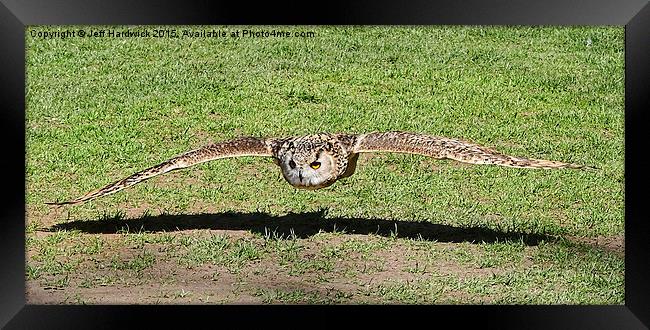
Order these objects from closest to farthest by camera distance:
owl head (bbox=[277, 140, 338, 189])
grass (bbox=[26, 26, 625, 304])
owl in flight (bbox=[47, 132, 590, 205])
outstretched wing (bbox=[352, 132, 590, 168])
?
outstretched wing (bbox=[352, 132, 590, 168]) < owl in flight (bbox=[47, 132, 590, 205]) < owl head (bbox=[277, 140, 338, 189]) < grass (bbox=[26, 26, 625, 304])

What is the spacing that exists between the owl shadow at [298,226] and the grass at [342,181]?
31 millimetres

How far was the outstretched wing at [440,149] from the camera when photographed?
722 centimetres

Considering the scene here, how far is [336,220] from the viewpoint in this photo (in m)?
9.37

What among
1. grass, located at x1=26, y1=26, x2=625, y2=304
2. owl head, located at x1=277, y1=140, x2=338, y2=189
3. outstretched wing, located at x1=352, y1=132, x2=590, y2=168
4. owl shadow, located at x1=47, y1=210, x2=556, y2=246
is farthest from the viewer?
owl shadow, located at x1=47, y1=210, x2=556, y2=246

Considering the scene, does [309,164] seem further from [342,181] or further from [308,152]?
[342,181]

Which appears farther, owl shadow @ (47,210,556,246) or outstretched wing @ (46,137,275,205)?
owl shadow @ (47,210,556,246)

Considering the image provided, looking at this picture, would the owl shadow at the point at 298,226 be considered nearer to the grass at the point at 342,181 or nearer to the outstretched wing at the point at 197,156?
the grass at the point at 342,181

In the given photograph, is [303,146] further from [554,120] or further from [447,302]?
[554,120]

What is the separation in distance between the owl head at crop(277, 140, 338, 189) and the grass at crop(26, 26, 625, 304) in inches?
29.1

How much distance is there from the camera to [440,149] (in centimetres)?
751

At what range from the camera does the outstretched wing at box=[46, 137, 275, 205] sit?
7.82 metres

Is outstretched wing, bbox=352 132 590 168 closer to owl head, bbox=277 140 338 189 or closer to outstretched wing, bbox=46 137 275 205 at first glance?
owl head, bbox=277 140 338 189

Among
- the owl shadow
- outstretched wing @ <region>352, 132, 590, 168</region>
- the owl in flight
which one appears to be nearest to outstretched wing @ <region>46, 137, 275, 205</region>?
the owl in flight
